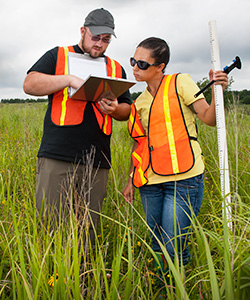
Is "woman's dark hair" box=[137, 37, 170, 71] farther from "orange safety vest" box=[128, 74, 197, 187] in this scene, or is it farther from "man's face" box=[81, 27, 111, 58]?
"man's face" box=[81, 27, 111, 58]

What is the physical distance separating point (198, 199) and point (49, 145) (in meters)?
1.26

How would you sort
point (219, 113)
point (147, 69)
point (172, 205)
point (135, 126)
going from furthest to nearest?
point (135, 126) < point (147, 69) < point (172, 205) < point (219, 113)

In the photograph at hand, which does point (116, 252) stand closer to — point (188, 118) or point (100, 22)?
point (188, 118)

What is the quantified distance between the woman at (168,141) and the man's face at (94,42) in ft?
1.39

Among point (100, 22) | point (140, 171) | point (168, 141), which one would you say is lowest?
point (140, 171)

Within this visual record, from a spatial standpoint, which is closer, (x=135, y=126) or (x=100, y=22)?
(x=135, y=126)

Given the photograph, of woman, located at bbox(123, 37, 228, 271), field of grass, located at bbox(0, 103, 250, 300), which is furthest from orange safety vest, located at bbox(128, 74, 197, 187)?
field of grass, located at bbox(0, 103, 250, 300)

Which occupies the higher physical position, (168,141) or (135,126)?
(135,126)

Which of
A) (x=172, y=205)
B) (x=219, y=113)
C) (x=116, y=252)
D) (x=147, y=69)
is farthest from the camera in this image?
(x=147, y=69)

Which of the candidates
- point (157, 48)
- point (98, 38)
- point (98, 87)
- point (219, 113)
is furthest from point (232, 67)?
point (98, 38)

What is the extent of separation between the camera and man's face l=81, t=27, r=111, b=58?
2.43m

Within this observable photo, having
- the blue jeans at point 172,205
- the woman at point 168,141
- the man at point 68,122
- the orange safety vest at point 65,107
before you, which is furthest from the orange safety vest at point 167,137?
the orange safety vest at point 65,107

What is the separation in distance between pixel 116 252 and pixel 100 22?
5.86 ft

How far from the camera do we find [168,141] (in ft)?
6.75
